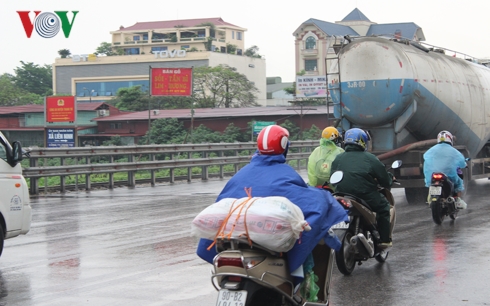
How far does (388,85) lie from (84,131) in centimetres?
5199

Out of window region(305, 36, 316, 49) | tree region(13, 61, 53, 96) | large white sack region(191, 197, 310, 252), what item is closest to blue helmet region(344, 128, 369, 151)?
large white sack region(191, 197, 310, 252)

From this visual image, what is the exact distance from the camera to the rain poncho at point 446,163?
43.0ft

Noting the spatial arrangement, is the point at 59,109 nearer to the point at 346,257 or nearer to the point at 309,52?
the point at 346,257

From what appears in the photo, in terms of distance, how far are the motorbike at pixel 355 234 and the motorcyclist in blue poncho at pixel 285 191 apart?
2.53 meters

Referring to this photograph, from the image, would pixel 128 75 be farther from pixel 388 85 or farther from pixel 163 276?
pixel 163 276

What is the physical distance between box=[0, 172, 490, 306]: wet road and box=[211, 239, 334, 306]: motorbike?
1902mm

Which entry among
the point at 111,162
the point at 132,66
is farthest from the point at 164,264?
the point at 132,66

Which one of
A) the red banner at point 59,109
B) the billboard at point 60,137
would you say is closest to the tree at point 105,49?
→ the red banner at point 59,109

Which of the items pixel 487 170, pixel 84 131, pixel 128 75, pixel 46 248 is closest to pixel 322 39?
pixel 128 75

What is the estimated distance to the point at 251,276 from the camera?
16.8 ft

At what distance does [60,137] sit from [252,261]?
27.0 m

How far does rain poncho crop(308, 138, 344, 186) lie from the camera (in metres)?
11.1

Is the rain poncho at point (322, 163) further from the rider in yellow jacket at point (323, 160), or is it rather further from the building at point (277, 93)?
the building at point (277, 93)

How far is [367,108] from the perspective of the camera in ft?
54.5
